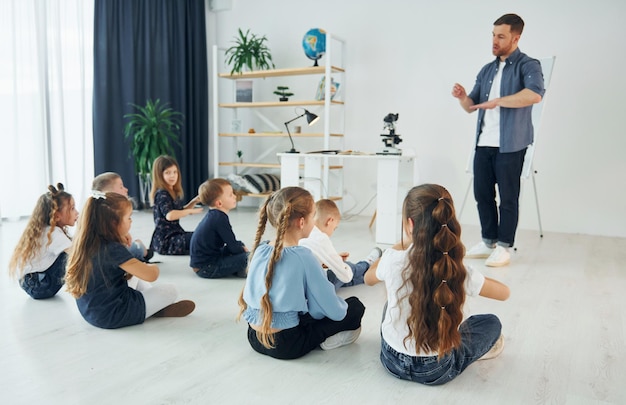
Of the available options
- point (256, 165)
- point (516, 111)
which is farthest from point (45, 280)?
point (256, 165)

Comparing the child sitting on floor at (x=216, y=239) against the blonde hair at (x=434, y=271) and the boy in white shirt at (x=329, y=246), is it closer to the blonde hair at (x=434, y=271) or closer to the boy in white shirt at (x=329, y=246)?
the boy in white shirt at (x=329, y=246)

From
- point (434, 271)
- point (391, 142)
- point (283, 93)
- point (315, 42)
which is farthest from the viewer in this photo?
point (283, 93)

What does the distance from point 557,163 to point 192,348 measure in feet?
11.5

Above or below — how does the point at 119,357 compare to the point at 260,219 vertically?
below

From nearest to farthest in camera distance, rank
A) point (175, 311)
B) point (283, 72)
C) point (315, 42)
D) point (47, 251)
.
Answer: point (175, 311) < point (47, 251) < point (315, 42) < point (283, 72)

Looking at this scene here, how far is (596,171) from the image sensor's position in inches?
163

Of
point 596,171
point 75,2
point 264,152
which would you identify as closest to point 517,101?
point 596,171

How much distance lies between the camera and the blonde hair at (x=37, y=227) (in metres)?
2.21

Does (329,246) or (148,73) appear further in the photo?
(148,73)

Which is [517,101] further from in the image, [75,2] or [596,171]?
[75,2]

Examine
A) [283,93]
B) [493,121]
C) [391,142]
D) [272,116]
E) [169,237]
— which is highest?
[283,93]

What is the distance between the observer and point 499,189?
3.21 meters

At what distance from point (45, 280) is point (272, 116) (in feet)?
11.8

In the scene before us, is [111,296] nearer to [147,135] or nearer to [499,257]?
[499,257]
